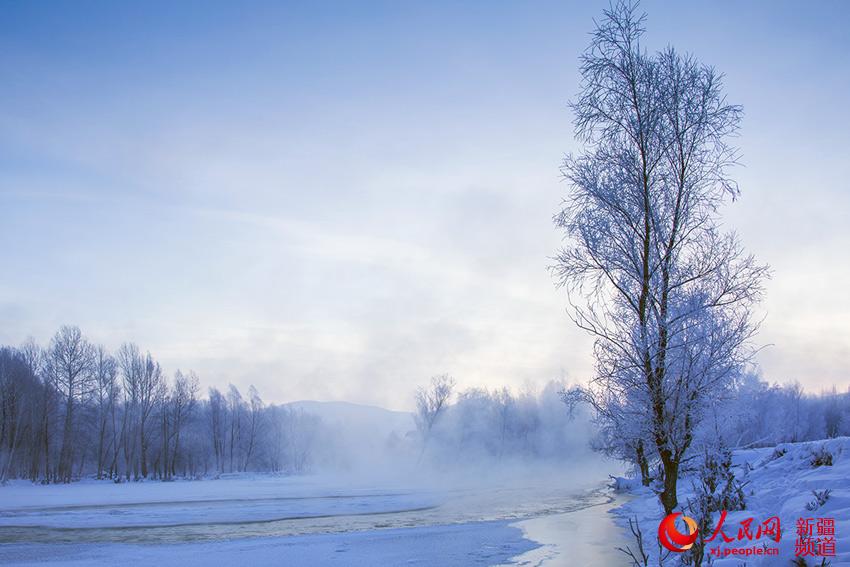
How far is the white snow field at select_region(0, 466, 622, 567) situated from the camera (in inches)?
575

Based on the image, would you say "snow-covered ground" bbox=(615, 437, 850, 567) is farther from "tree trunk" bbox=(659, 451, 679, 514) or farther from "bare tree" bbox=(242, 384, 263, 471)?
"bare tree" bbox=(242, 384, 263, 471)

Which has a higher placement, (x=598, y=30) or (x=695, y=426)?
(x=598, y=30)

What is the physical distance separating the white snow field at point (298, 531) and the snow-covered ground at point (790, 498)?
3263mm

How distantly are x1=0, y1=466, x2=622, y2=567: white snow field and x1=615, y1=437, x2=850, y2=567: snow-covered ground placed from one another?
3263 millimetres

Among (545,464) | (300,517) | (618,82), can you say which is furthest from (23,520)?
(545,464)

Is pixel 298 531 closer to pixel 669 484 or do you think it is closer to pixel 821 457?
pixel 669 484

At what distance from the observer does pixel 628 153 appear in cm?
941

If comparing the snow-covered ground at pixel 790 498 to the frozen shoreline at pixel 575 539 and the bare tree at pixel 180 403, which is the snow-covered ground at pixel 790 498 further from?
the bare tree at pixel 180 403

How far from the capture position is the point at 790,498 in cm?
1130

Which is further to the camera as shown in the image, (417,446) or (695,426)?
(417,446)

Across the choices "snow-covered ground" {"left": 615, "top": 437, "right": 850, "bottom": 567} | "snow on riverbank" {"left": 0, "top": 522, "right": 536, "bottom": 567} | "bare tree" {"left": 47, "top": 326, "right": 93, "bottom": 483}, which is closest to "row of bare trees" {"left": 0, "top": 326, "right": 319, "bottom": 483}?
"bare tree" {"left": 47, "top": 326, "right": 93, "bottom": 483}

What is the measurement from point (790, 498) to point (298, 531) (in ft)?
50.0

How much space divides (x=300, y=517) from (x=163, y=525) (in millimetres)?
5535

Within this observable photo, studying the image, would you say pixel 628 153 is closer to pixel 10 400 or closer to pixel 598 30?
pixel 598 30
